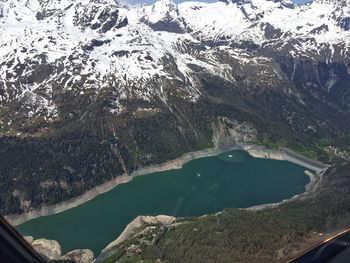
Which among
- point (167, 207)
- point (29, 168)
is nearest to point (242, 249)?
point (167, 207)

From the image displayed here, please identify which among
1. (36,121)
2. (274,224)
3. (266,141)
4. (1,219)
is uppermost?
(1,219)

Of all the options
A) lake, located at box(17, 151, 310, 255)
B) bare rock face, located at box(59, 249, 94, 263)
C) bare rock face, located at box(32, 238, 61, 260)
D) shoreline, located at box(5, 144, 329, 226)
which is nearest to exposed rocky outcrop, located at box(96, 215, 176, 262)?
bare rock face, located at box(59, 249, 94, 263)

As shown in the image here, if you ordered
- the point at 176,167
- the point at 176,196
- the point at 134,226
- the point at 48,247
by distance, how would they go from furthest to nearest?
the point at 176,167, the point at 176,196, the point at 134,226, the point at 48,247

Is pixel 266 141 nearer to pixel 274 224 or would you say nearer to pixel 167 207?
pixel 167 207

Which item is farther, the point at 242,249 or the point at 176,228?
the point at 176,228

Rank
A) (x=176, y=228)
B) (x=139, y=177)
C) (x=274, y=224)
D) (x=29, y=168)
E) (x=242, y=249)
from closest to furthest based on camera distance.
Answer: (x=242, y=249) < (x=274, y=224) < (x=176, y=228) < (x=29, y=168) < (x=139, y=177)

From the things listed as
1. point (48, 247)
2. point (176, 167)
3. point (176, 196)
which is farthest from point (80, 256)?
point (176, 167)

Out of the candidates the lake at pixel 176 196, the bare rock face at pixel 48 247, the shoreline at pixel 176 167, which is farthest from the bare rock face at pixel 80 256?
the shoreline at pixel 176 167

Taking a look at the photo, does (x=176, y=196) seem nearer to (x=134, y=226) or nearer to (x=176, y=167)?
(x=134, y=226)
